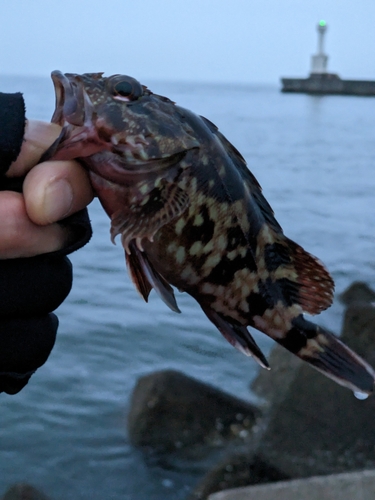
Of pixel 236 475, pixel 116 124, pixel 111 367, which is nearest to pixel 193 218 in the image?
pixel 116 124

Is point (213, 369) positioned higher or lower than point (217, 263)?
lower

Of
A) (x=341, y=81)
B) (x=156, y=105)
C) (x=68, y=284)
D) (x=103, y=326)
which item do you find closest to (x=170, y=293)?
(x=68, y=284)

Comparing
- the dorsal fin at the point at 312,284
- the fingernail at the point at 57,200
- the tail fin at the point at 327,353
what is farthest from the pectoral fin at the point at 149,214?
the tail fin at the point at 327,353

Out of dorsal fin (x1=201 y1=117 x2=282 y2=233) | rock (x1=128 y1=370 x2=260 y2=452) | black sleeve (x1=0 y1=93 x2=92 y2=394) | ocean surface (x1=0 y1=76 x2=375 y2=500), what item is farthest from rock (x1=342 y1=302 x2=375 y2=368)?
black sleeve (x1=0 y1=93 x2=92 y2=394)

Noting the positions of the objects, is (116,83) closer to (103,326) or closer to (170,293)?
(170,293)

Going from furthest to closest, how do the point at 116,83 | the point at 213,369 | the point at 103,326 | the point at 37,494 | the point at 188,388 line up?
1. the point at 103,326
2. the point at 213,369
3. the point at 188,388
4. the point at 37,494
5. the point at 116,83

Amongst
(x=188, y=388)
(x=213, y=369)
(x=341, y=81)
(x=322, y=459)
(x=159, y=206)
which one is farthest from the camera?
(x=341, y=81)

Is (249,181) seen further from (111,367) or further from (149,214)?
(111,367)
